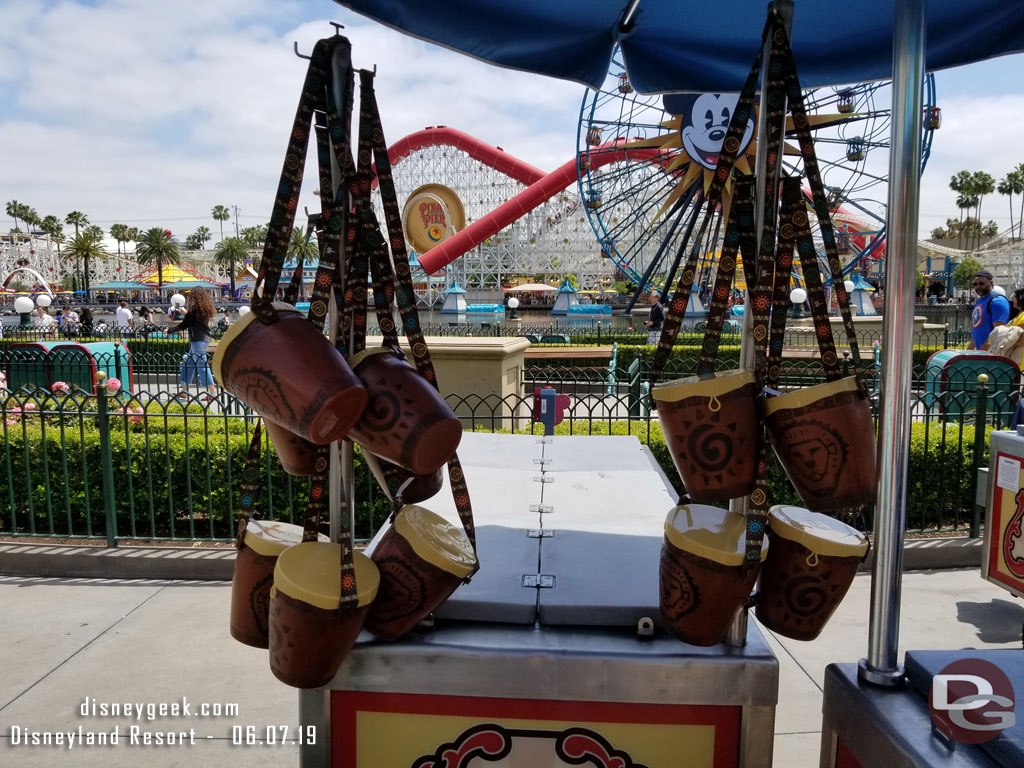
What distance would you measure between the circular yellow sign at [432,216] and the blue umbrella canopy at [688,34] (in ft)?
111

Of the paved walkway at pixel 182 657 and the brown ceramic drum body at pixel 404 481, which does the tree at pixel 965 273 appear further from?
the brown ceramic drum body at pixel 404 481

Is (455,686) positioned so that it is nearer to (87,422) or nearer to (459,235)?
(87,422)

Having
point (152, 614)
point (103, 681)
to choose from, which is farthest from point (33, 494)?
point (103, 681)

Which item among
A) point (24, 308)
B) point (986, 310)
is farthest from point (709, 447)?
point (24, 308)

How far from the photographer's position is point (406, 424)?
118 cm

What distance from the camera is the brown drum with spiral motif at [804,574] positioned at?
124 cm

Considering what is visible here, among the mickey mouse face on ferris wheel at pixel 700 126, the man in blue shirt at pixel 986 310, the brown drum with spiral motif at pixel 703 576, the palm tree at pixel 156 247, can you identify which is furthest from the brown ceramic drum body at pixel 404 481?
the palm tree at pixel 156 247

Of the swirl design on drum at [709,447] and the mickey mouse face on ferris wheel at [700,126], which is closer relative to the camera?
the swirl design on drum at [709,447]

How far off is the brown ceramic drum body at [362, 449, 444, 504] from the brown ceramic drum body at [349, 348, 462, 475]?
0.23 metres

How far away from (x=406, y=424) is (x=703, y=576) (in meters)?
0.57

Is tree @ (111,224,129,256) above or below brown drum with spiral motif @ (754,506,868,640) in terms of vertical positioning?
above

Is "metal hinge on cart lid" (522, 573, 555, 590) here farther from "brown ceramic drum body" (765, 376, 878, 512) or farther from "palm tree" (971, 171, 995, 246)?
"palm tree" (971, 171, 995, 246)

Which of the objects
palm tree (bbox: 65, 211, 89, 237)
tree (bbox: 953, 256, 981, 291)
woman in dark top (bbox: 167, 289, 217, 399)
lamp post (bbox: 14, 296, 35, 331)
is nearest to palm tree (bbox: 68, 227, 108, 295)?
palm tree (bbox: 65, 211, 89, 237)

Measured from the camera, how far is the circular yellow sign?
1396 inches
